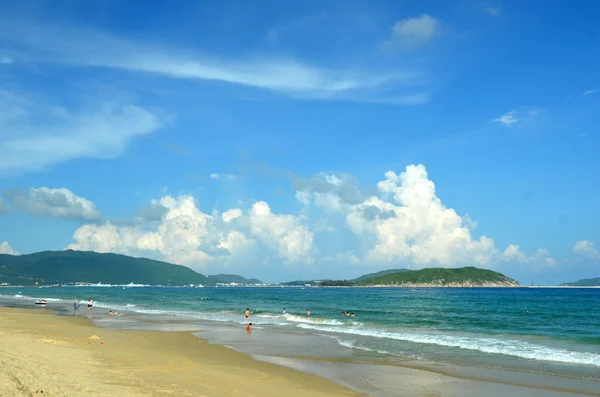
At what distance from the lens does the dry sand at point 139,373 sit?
13.7 metres

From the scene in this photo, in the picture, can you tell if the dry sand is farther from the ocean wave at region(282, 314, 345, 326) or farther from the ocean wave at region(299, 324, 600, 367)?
the ocean wave at region(282, 314, 345, 326)

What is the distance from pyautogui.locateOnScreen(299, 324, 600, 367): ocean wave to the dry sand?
14783 mm

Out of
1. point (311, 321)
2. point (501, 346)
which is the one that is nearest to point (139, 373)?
point (501, 346)

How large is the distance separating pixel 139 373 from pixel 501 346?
24.7m

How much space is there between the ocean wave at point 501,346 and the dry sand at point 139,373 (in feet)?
48.5

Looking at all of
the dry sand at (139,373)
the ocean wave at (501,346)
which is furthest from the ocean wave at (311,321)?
the dry sand at (139,373)

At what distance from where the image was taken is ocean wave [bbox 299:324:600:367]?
1091 inches

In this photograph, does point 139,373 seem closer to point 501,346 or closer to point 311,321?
point 501,346

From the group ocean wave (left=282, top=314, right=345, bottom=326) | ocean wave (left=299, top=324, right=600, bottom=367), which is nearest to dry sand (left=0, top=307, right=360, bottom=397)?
ocean wave (left=299, top=324, right=600, bottom=367)

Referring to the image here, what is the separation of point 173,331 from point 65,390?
29812mm

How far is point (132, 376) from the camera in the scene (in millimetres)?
17922

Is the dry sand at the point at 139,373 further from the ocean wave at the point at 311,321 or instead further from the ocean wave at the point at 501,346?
the ocean wave at the point at 311,321

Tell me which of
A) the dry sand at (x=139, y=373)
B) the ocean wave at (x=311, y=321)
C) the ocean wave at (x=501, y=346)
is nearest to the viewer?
the dry sand at (x=139, y=373)

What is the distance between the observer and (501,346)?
3291cm
